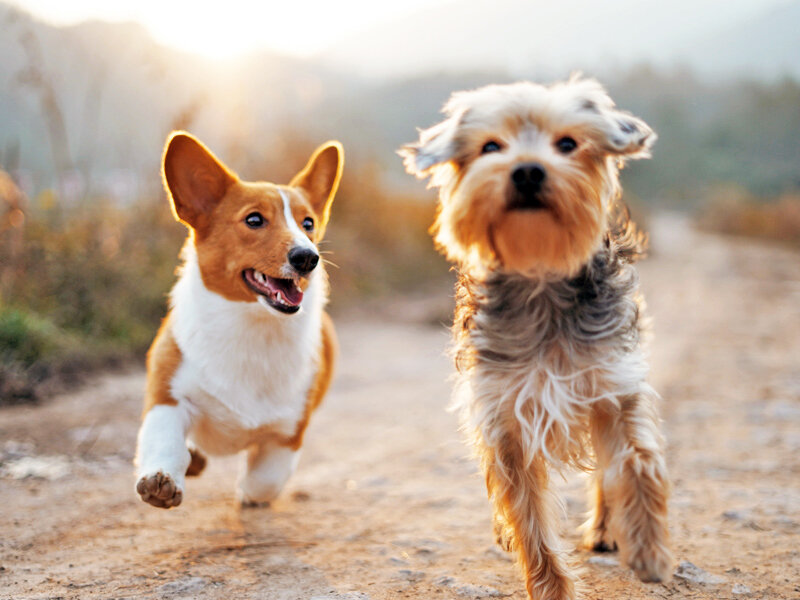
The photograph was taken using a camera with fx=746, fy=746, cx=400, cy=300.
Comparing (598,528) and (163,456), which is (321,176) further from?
(598,528)

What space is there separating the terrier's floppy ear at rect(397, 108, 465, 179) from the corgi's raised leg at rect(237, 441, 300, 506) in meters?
1.79

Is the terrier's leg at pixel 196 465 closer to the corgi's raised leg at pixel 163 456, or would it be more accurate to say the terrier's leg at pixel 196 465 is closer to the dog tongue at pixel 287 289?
the corgi's raised leg at pixel 163 456

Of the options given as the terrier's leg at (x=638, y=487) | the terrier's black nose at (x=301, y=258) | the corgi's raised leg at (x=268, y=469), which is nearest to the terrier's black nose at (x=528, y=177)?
the terrier's leg at (x=638, y=487)

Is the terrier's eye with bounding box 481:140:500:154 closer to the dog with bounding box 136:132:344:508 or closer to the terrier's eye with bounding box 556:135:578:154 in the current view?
the terrier's eye with bounding box 556:135:578:154

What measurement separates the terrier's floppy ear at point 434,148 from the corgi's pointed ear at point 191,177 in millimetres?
1311

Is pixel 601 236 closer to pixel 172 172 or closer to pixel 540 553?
pixel 540 553

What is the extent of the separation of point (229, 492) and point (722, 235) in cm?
2715

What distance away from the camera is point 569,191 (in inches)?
110

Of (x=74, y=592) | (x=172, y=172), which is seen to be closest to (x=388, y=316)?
(x=172, y=172)

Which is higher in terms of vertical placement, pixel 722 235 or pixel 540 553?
pixel 722 235

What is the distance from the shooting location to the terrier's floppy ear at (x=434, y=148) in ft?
9.84

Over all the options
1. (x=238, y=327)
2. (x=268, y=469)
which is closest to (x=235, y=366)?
(x=238, y=327)

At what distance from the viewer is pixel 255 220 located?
3.89 meters

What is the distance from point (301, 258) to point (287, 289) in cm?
24
